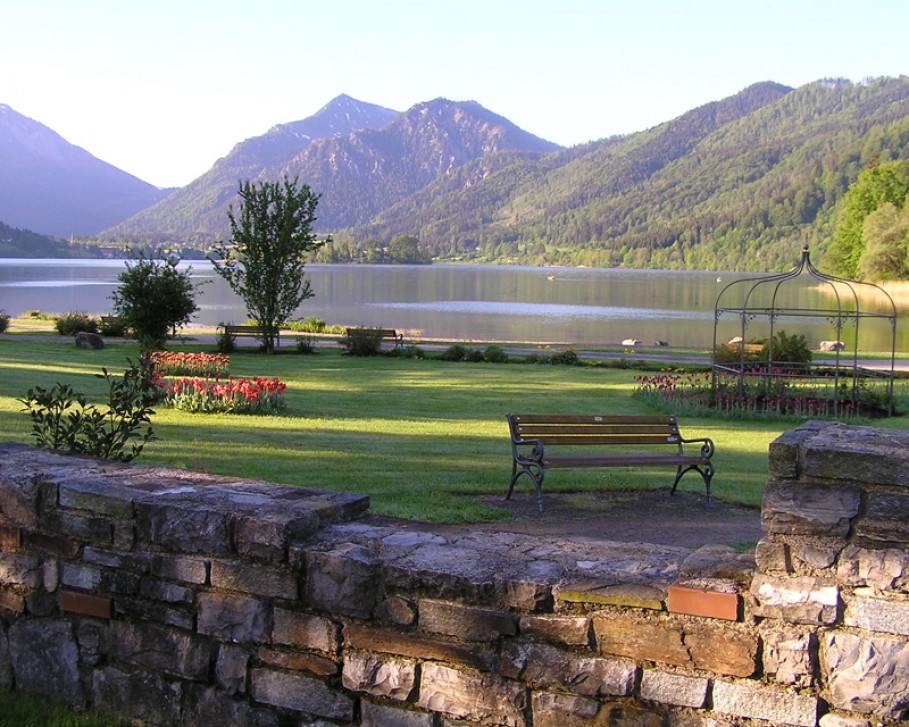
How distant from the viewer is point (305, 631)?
3496 millimetres


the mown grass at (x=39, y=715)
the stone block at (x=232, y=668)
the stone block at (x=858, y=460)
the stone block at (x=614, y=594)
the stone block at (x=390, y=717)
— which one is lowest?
the mown grass at (x=39, y=715)

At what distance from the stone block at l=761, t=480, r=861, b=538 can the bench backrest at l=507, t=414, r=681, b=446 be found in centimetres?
587

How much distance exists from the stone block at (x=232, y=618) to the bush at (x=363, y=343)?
22622 millimetres

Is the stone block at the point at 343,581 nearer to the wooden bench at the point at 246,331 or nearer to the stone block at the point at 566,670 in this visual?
the stone block at the point at 566,670

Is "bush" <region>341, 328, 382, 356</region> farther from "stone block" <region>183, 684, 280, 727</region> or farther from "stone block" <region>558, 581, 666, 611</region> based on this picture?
"stone block" <region>558, 581, 666, 611</region>

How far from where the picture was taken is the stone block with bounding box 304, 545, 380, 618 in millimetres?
3406

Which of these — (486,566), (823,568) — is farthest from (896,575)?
(486,566)

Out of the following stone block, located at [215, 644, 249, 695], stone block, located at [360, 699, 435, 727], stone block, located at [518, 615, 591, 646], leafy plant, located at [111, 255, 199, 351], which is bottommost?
stone block, located at [360, 699, 435, 727]

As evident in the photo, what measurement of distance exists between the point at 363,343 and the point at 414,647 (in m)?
23.1

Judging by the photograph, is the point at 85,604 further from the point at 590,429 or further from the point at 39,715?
the point at 590,429

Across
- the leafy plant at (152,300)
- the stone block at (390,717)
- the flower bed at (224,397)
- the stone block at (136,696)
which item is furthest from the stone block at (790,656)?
the leafy plant at (152,300)

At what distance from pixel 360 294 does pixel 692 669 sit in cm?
8215

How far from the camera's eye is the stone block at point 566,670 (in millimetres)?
3117

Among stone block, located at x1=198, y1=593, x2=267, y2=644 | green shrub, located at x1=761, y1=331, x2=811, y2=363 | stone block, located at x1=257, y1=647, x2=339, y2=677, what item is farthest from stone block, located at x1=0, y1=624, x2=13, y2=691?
green shrub, located at x1=761, y1=331, x2=811, y2=363
